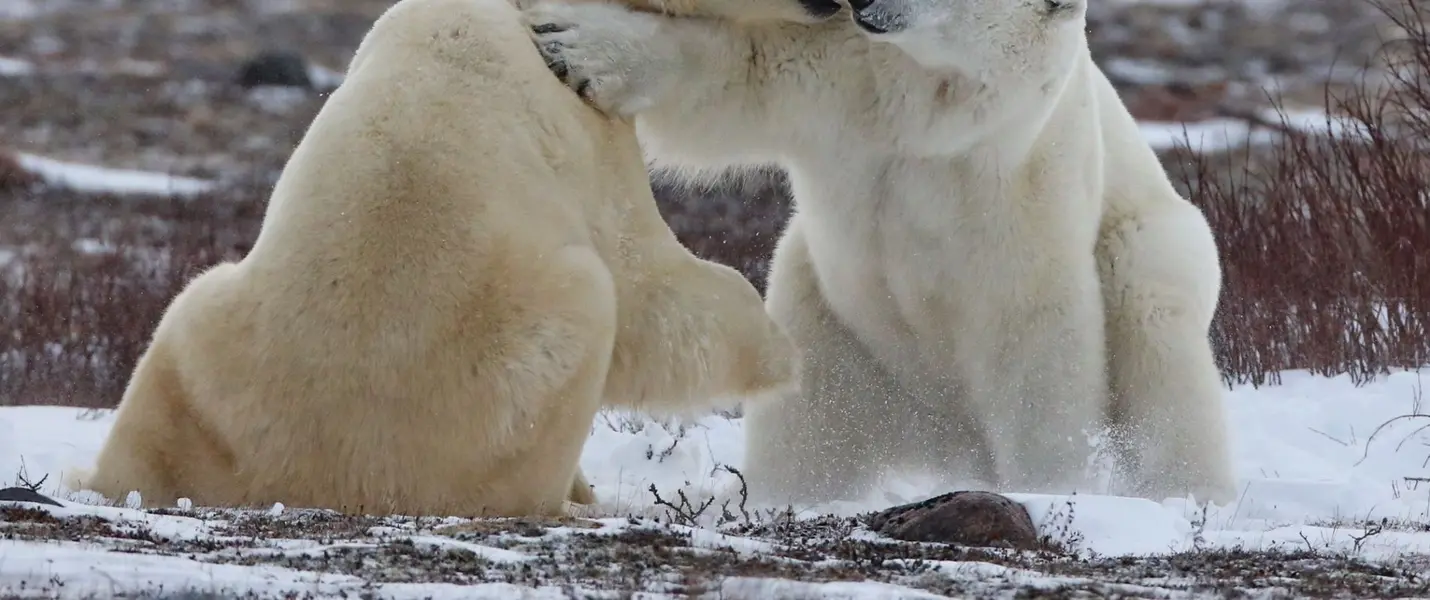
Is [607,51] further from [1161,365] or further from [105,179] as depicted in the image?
[105,179]

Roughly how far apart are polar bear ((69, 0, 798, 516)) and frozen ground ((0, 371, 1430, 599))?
0.97 ft

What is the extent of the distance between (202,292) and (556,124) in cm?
94

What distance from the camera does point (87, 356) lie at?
8.95 metres

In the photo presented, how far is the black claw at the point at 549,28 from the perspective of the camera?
4578mm

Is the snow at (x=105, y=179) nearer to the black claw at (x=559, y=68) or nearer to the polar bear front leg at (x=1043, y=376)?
the polar bear front leg at (x=1043, y=376)

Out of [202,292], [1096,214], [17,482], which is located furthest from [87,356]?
[1096,214]

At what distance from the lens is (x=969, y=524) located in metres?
4.00

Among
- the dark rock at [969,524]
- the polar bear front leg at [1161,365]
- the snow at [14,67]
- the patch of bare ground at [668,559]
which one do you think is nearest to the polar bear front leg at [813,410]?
the polar bear front leg at [1161,365]

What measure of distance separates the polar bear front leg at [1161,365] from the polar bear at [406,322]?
5.84ft

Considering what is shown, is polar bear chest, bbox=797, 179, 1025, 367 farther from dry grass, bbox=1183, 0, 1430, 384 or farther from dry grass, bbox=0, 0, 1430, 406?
dry grass, bbox=1183, 0, 1430, 384

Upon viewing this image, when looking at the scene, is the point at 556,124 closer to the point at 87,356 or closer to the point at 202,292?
the point at 202,292

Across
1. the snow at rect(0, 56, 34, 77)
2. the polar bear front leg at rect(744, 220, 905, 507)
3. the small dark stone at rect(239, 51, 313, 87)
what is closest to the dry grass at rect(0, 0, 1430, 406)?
the polar bear front leg at rect(744, 220, 905, 507)

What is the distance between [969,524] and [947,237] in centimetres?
126

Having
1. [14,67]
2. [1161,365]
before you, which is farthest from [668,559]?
[14,67]
